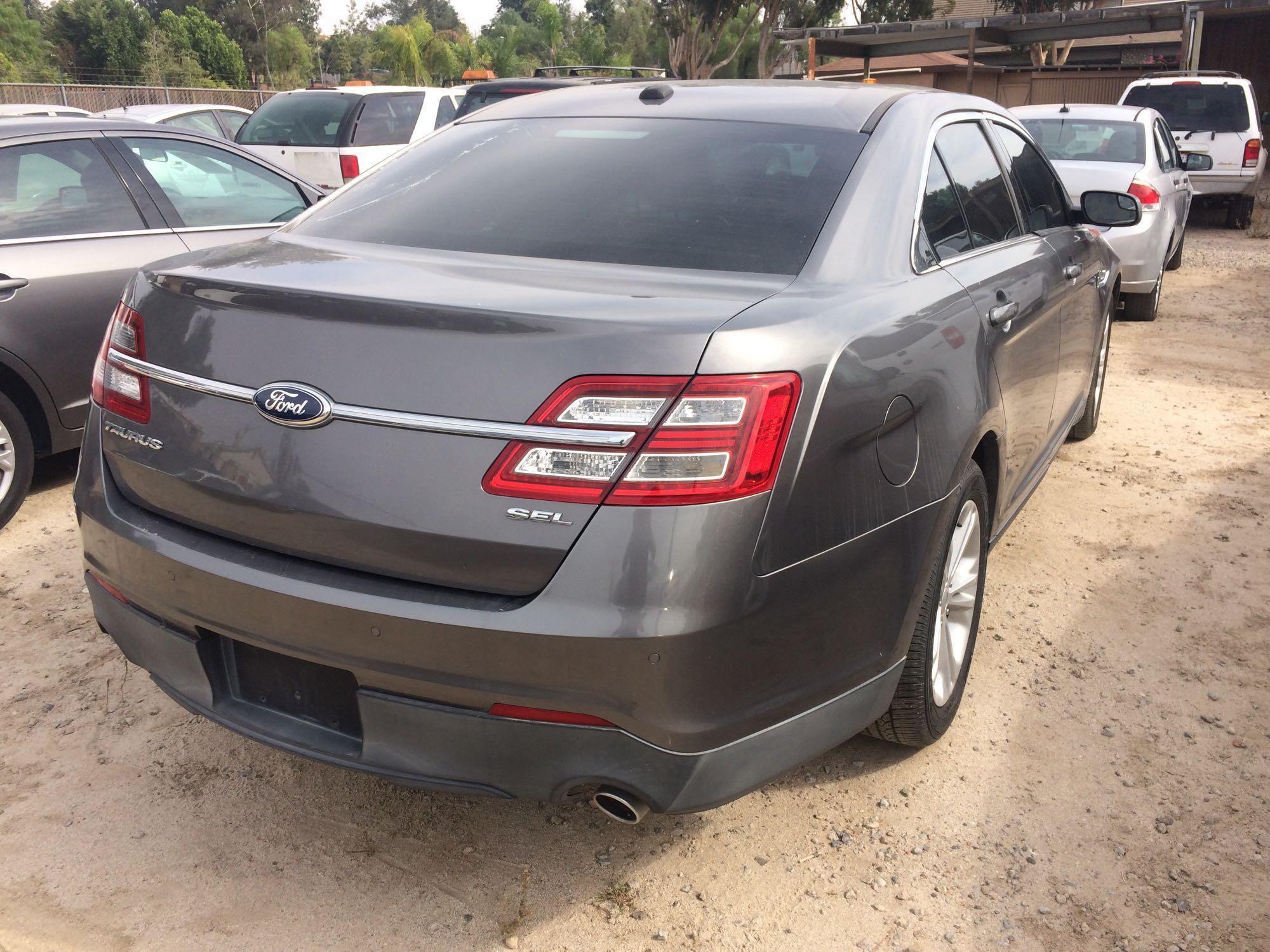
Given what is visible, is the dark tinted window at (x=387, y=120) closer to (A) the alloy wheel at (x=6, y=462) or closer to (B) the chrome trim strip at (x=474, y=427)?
(A) the alloy wheel at (x=6, y=462)

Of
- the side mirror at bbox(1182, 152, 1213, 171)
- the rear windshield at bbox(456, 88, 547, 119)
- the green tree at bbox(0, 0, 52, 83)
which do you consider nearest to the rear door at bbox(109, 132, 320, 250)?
the rear windshield at bbox(456, 88, 547, 119)

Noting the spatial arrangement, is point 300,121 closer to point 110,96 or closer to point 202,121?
point 202,121

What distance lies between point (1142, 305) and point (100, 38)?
55816mm

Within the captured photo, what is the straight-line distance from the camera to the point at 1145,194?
8.27 meters

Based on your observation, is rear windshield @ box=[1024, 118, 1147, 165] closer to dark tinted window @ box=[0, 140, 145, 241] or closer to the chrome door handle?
the chrome door handle

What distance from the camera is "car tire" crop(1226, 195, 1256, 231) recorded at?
48.6 ft

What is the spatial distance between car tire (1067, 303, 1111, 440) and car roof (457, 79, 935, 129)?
2.32 m

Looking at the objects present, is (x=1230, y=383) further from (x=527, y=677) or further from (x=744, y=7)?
(x=744, y=7)

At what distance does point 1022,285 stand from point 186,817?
9.00 ft

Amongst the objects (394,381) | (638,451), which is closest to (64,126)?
(394,381)

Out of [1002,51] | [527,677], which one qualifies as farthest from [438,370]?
[1002,51]

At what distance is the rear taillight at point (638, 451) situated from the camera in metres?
1.88

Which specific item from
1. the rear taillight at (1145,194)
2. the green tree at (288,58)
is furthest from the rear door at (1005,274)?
the green tree at (288,58)

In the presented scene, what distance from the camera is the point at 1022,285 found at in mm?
3332
